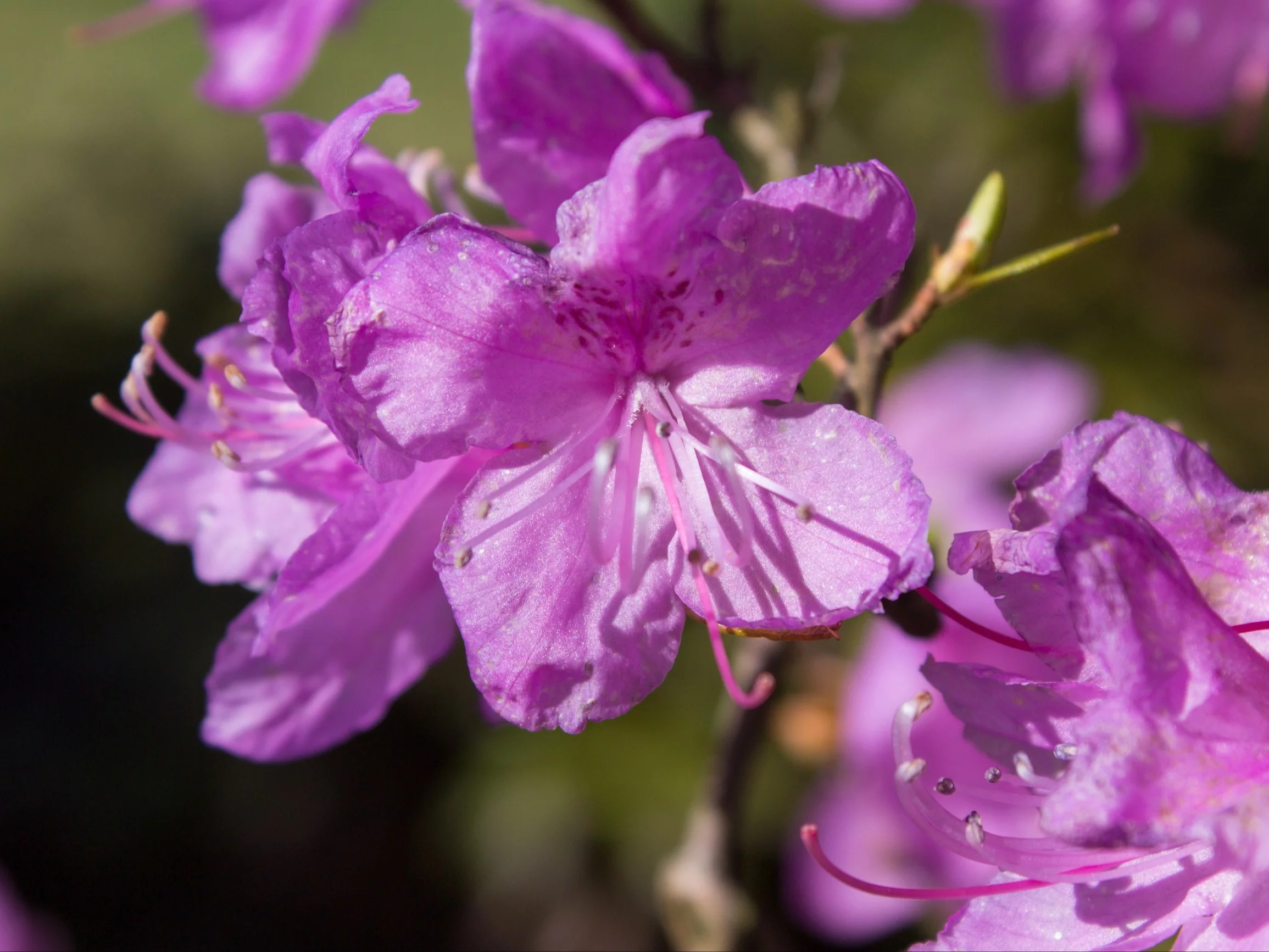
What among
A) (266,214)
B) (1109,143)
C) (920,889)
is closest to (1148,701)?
(920,889)

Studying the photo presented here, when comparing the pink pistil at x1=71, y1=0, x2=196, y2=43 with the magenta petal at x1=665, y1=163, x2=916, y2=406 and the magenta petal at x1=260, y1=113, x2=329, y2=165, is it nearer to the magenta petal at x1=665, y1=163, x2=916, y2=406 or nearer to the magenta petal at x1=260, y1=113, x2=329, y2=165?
the magenta petal at x1=260, y1=113, x2=329, y2=165

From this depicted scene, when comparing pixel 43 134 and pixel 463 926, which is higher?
pixel 43 134

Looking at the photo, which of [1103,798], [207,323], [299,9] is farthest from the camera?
[207,323]

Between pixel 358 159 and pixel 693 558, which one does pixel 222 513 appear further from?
pixel 693 558

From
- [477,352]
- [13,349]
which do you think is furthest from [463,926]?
[477,352]

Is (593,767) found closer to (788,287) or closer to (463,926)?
(463,926)

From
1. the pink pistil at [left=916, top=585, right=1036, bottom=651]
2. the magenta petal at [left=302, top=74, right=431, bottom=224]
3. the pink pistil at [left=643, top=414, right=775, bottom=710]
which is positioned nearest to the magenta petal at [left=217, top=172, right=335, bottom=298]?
the magenta petal at [left=302, top=74, right=431, bottom=224]
